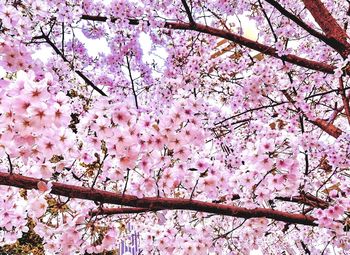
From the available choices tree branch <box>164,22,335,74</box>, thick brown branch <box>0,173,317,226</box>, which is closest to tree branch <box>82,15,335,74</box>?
tree branch <box>164,22,335,74</box>

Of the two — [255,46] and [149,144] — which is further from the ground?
[255,46]

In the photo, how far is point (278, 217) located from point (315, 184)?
3411mm

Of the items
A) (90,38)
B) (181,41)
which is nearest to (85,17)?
(90,38)

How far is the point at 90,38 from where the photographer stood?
7.77 meters

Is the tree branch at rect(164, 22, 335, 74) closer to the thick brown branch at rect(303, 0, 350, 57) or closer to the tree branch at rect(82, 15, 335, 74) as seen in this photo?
the tree branch at rect(82, 15, 335, 74)

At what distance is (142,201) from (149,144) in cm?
43

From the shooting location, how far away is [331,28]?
547 cm

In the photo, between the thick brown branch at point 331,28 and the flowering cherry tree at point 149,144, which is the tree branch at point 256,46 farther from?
the thick brown branch at point 331,28

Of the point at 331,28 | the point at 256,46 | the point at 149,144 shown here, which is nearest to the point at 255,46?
the point at 256,46

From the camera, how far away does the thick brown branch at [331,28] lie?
16.9 ft

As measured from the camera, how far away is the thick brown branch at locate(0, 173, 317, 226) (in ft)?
8.35

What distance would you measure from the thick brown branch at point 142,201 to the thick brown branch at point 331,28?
2511 mm

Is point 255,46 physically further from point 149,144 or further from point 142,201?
point 142,201

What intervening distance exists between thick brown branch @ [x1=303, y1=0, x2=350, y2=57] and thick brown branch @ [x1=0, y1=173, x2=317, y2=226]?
8.24 feet
